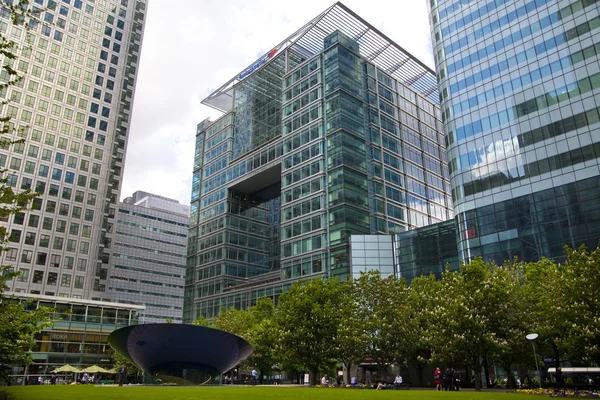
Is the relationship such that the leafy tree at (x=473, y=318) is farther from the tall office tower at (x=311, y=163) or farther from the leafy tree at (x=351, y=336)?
the tall office tower at (x=311, y=163)

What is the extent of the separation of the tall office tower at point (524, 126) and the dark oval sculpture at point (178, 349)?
3537 cm

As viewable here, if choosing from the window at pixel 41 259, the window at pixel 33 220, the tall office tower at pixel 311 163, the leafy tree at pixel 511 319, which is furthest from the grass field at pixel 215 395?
the window at pixel 33 220

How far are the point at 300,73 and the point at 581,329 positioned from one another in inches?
2751

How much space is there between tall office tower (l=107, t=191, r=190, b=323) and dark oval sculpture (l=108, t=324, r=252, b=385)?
97.8 m

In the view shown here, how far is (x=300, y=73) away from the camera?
8862 cm

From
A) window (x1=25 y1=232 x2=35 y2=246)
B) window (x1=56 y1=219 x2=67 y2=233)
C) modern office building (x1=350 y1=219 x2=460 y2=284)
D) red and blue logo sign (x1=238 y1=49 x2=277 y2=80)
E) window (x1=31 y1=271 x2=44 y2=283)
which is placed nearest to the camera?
modern office building (x1=350 y1=219 x2=460 y2=284)

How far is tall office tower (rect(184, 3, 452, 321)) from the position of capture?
77.3 metres

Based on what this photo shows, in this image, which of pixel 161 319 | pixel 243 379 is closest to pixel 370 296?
pixel 243 379

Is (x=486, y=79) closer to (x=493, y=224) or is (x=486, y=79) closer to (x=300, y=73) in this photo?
(x=493, y=224)

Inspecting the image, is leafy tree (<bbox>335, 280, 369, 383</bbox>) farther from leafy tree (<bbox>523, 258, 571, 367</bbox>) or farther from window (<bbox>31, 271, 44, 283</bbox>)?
window (<bbox>31, 271, 44, 283</bbox>)

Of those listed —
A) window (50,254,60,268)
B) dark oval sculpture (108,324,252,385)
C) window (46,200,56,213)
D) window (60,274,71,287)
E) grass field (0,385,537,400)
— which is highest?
window (46,200,56,213)

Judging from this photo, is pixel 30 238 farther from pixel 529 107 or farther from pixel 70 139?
pixel 529 107

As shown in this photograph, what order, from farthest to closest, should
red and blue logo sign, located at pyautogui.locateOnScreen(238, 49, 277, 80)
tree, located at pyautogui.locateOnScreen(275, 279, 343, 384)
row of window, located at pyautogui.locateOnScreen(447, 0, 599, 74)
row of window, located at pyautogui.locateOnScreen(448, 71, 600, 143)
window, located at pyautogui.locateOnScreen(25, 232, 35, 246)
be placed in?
red and blue logo sign, located at pyautogui.locateOnScreen(238, 49, 277, 80) < window, located at pyautogui.locateOnScreen(25, 232, 35, 246) < row of window, located at pyautogui.locateOnScreen(447, 0, 599, 74) < row of window, located at pyautogui.locateOnScreen(448, 71, 600, 143) < tree, located at pyautogui.locateOnScreen(275, 279, 343, 384)

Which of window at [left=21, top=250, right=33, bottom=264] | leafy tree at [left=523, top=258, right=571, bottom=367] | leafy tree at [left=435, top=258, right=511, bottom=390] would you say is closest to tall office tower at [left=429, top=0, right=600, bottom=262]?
leafy tree at [left=523, top=258, right=571, bottom=367]
